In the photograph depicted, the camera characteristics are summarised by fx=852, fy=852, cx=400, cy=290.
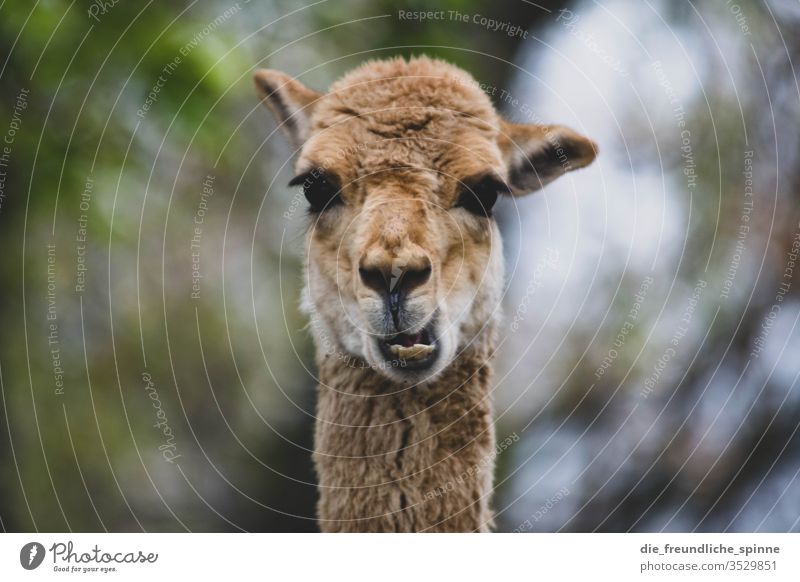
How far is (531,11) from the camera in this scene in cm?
400

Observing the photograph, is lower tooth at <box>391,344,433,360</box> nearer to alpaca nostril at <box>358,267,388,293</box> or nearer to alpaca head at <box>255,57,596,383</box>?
alpaca head at <box>255,57,596,383</box>

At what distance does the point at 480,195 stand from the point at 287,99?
69 cm

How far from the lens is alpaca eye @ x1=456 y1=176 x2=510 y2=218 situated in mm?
2518

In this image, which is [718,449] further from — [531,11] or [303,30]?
[303,30]

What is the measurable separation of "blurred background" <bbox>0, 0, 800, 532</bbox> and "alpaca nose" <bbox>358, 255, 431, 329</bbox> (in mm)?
995

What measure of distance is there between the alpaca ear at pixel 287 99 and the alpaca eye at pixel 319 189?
199mm

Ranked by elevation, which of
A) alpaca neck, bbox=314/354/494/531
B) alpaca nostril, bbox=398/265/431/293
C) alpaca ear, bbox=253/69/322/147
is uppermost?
alpaca ear, bbox=253/69/322/147

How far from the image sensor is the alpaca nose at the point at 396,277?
2328mm

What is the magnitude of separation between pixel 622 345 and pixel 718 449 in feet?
2.91

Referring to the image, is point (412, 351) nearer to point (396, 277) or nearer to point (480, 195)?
point (396, 277)

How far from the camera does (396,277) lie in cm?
233

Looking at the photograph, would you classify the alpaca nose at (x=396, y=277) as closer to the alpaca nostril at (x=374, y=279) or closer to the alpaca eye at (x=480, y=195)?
the alpaca nostril at (x=374, y=279)

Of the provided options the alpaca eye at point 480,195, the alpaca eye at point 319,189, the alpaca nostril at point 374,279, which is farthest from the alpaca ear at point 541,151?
the alpaca nostril at point 374,279

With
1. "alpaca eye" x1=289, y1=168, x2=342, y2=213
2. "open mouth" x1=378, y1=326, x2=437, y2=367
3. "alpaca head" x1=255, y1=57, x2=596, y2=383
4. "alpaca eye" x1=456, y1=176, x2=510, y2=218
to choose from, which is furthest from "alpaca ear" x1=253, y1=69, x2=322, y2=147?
"open mouth" x1=378, y1=326, x2=437, y2=367
